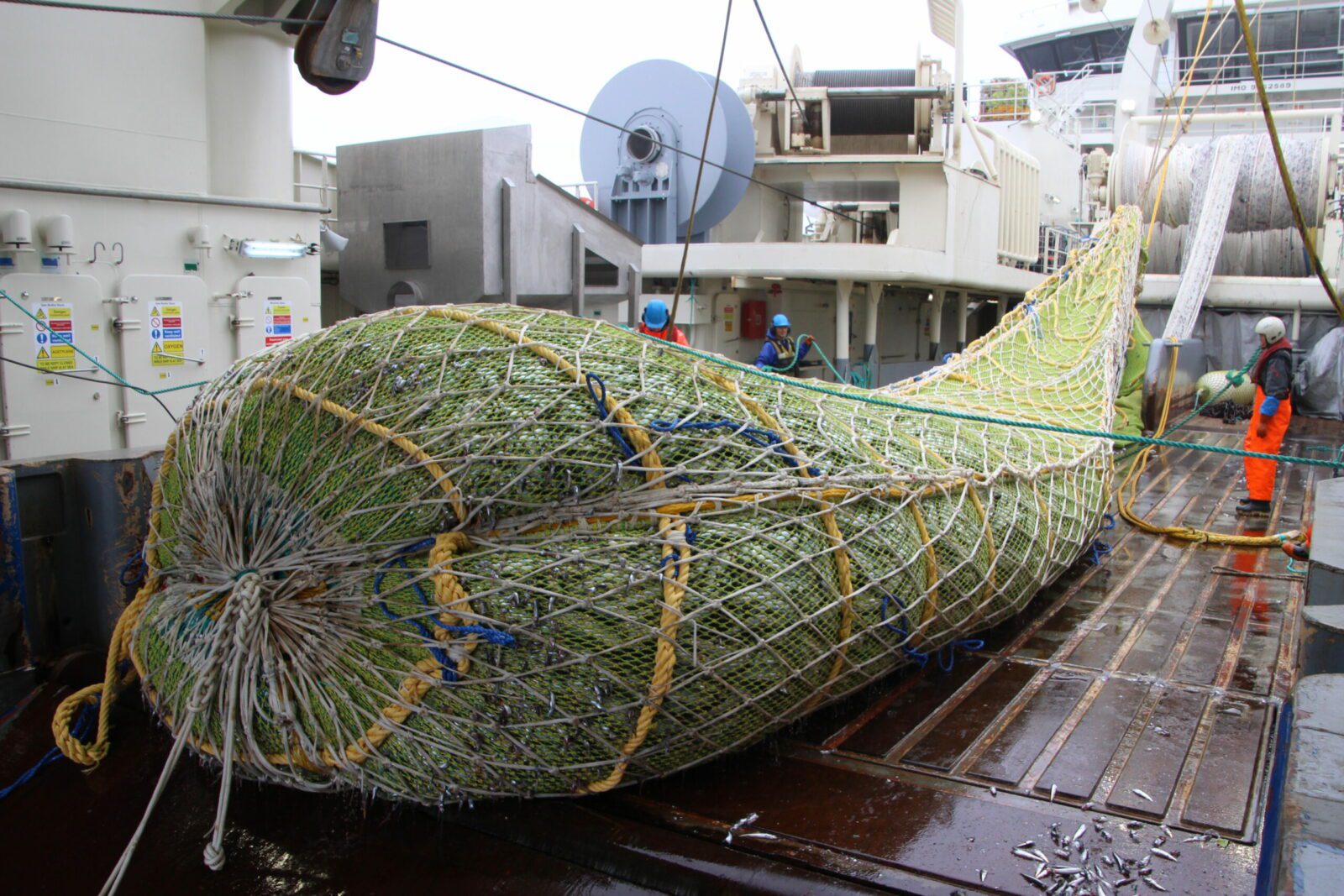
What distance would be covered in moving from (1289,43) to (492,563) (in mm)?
23497

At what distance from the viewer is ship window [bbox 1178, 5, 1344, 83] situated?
19.4m

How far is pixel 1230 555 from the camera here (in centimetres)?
525

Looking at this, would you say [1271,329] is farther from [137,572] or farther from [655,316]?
[137,572]

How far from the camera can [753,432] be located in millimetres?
2822

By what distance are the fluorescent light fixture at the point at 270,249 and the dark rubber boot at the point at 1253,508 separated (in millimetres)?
5999

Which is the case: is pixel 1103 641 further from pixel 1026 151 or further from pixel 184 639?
pixel 1026 151

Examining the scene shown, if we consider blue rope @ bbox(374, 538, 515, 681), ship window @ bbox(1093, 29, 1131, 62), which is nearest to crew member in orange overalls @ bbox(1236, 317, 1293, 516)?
blue rope @ bbox(374, 538, 515, 681)

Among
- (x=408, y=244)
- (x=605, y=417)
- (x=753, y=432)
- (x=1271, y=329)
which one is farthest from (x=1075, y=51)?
(x=605, y=417)

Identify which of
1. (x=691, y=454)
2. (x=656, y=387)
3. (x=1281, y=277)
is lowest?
(x=691, y=454)

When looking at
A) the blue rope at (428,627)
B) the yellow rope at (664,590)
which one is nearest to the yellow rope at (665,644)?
the yellow rope at (664,590)

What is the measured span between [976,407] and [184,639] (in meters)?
3.33

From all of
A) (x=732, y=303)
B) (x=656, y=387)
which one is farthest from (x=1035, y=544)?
(x=732, y=303)

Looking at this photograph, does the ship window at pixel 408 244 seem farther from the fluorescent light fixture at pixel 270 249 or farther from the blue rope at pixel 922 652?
the blue rope at pixel 922 652

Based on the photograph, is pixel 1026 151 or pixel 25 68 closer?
pixel 25 68
